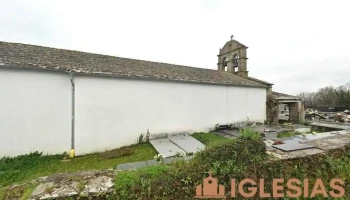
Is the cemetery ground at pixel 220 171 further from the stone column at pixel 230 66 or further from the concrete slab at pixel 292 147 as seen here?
the stone column at pixel 230 66

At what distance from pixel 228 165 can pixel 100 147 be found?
643 centimetres

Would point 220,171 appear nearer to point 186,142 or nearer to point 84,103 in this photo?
point 186,142

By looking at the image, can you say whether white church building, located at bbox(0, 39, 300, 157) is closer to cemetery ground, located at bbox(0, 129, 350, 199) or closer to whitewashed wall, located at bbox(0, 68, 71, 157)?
whitewashed wall, located at bbox(0, 68, 71, 157)

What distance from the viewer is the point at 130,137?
8.31m

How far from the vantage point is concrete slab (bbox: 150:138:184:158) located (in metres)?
6.67

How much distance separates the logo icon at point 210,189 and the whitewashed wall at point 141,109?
619cm

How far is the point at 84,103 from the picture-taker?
7.29m

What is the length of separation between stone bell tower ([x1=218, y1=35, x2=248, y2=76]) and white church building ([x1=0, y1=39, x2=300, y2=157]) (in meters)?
5.50

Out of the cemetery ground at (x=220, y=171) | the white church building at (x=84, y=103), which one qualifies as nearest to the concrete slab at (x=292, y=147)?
the cemetery ground at (x=220, y=171)

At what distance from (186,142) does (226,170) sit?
17.4ft

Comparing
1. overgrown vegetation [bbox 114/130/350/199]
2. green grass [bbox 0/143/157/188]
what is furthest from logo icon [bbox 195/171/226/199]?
green grass [bbox 0/143/157/188]

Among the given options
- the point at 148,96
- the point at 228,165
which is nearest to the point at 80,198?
the point at 228,165

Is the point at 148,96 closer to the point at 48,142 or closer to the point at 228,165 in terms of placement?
the point at 48,142

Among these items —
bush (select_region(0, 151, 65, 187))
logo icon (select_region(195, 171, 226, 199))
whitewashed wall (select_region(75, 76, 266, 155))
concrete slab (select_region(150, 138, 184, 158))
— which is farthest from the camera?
whitewashed wall (select_region(75, 76, 266, 155))
